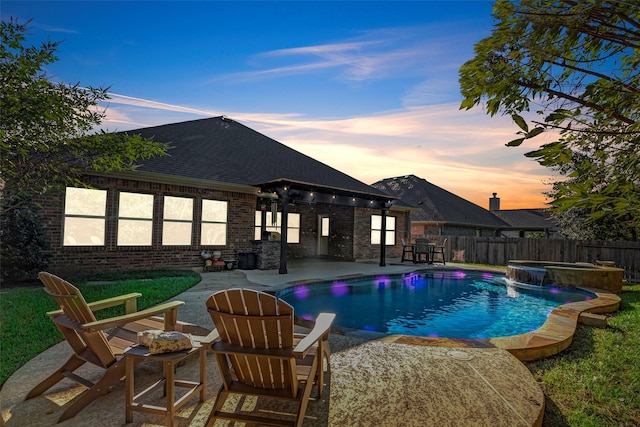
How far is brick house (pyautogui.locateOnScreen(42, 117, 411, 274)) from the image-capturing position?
8.90m

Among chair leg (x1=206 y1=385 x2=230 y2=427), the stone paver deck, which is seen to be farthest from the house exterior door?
chair leg (x1=206 y1=385 x2=230 y2=427)

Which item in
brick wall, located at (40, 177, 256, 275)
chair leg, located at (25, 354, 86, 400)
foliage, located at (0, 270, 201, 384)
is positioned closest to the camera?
chair leg, located at (25, 354, 86, 400)

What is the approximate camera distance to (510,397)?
2717 millimetres

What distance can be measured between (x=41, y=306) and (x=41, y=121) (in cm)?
296

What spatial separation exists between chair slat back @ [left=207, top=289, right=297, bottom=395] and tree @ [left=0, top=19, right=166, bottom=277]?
3.24m

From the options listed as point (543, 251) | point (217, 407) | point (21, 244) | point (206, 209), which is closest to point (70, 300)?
point (217, 407)

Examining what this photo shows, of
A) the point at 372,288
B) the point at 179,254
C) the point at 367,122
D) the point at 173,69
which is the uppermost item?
the point at 173,69

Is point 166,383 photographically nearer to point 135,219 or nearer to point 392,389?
point 392,389

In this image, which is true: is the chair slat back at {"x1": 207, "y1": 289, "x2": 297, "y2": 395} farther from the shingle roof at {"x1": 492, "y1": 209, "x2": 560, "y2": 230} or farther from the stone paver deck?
the shingle roof at {"x1": 492, "y1": 209, "x2": 560, "y2": 230}

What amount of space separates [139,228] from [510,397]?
9694 millimetres

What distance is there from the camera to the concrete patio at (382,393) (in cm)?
246

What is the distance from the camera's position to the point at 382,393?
2766 millimetres

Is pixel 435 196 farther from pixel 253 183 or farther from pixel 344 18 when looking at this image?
pixel 344 18

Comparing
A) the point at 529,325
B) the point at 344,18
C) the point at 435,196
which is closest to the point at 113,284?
the point at 344,18
